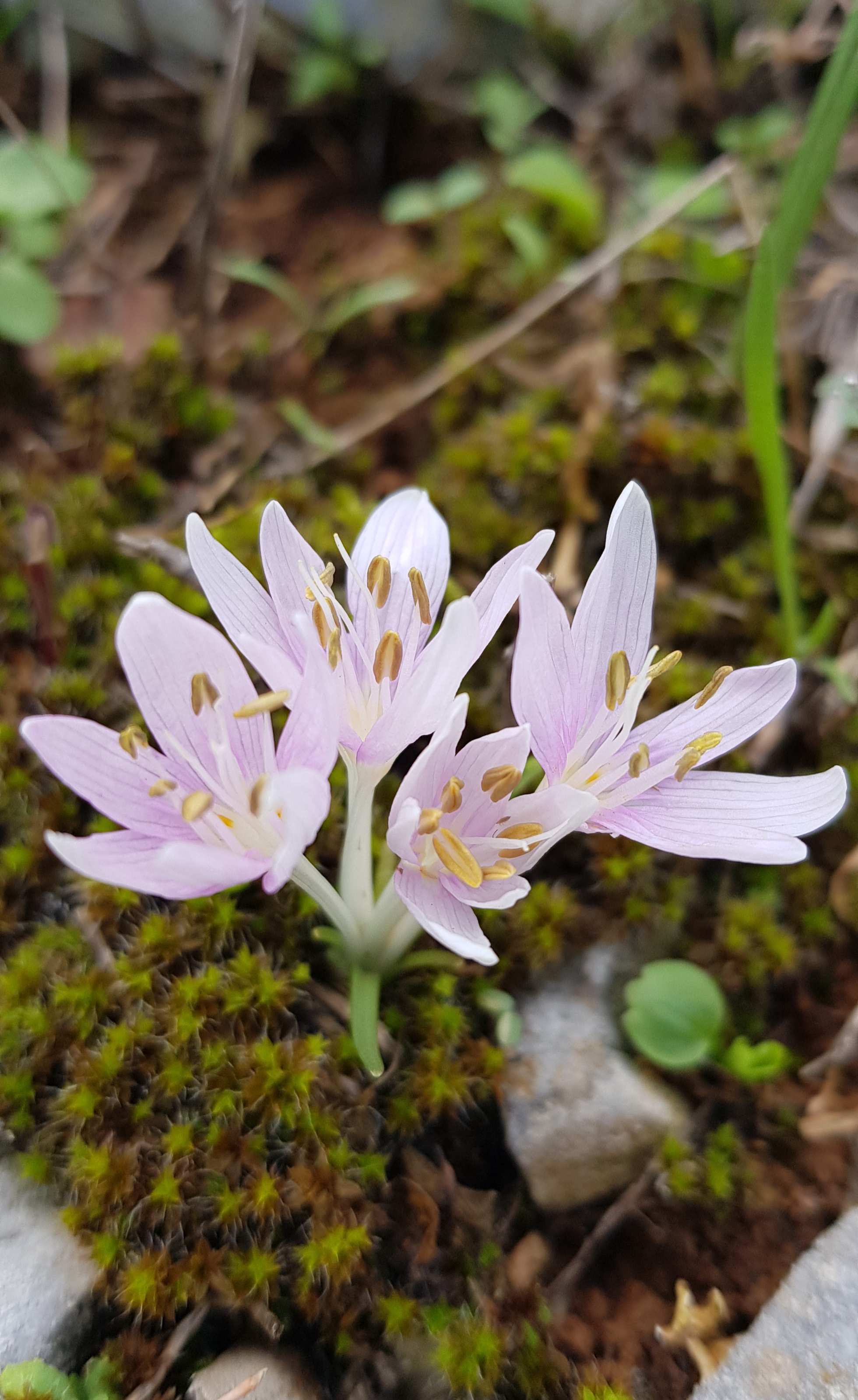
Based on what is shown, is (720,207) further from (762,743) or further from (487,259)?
(762,743)

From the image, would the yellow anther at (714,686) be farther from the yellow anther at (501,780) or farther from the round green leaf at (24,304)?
the round green leaf at (24,304)

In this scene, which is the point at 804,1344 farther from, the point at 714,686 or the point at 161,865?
the point at 161,865

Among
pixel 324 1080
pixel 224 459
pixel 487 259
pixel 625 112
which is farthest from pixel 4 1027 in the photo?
pixel 625 112

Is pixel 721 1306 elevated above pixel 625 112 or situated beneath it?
situated beneath

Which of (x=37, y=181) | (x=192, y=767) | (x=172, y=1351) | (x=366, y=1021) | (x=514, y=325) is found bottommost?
(x=172, y=1351)

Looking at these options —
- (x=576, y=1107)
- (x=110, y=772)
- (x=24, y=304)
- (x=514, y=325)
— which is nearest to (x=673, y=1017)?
(x=576, y=1107)

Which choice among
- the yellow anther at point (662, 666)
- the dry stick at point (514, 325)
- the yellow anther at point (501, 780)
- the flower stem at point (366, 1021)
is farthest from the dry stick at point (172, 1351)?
the dry stick at point (514, 325)

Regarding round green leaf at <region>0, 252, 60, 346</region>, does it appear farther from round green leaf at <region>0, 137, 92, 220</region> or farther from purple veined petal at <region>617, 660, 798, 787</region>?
purple veined petal at <region>617, 660, 798, 787</region>
